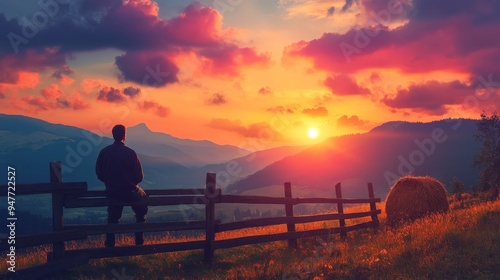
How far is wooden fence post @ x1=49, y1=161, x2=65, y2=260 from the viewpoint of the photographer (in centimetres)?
861

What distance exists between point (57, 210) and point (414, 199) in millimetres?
13548

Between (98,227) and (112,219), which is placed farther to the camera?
(112,219)

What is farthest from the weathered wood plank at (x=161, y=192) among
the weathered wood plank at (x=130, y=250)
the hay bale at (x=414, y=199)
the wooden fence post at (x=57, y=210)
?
the hay bale at (x=414, y=199)

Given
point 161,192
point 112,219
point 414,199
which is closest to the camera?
point 112,219

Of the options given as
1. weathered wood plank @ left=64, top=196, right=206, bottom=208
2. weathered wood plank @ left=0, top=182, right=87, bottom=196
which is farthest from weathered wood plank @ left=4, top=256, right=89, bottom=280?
weathered wood plank @ left=0, top=182, right=87, bottom=196

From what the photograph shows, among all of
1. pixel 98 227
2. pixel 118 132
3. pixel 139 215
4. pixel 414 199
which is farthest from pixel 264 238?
pixel 414 199

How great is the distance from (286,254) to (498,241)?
4712 millimetres

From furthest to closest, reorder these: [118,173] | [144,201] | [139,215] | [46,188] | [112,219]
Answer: [139,215]
[112,219]
[144,201]
[118,173]
[46,188]

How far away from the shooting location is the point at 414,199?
17.8 metres

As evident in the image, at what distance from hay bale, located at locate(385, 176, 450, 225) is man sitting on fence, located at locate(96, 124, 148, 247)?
37.3ft

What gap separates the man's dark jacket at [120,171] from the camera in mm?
9750

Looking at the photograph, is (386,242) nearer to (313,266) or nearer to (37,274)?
(313,266)

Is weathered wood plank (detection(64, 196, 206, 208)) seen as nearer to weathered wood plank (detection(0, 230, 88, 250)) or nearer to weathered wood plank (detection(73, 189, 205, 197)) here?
weathered wood plank (detection(73, 189, 205, 197))

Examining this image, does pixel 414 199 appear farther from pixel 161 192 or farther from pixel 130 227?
pixel 130 227
